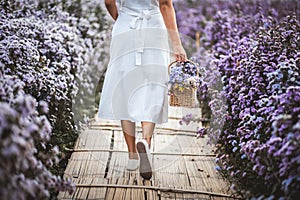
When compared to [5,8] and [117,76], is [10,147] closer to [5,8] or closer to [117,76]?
[117,76]

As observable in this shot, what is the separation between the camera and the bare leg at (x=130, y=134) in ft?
12.3

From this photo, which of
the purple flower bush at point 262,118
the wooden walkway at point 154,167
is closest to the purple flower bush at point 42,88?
the wooden walkway at point 154,167

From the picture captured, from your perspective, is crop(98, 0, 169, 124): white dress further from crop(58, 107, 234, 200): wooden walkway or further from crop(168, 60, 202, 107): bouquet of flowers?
crop(58, 107, 234, 200): wooden walkway

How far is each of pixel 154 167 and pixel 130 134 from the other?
1.22 ft

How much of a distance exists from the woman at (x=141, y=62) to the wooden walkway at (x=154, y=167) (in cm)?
34

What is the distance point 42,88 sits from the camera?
3820 millimetres

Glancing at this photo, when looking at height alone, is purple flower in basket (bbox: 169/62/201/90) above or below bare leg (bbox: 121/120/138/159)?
above

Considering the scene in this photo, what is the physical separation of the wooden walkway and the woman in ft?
1.11

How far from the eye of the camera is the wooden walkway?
332cm

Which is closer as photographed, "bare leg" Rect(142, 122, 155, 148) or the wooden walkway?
the wooden walkway

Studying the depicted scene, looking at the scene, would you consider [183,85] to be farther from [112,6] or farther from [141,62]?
[112,6]

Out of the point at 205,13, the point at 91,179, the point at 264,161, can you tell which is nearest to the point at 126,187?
the point at 91,179

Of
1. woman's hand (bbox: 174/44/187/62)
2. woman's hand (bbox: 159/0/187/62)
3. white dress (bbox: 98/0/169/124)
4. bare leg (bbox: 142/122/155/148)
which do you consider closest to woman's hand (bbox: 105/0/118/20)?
white dress (bbox: 98/0/169/124)

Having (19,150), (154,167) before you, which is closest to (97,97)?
(154,167)
